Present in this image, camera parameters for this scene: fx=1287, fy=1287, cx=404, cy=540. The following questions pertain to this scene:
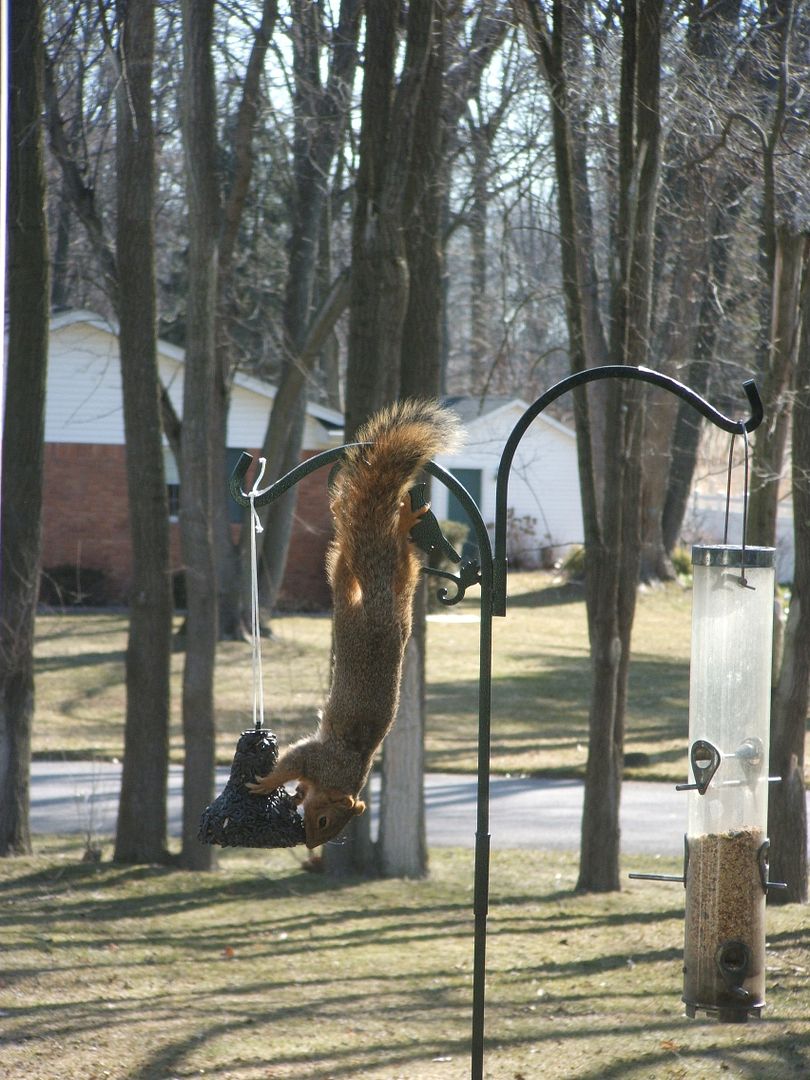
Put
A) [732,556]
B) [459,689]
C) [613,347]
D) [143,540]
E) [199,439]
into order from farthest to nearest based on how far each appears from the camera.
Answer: [459,689]
[143,540]
[199,439]
[613,347]
[732,556]

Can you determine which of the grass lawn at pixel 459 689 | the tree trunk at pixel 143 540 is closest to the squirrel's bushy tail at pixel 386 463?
the tree trunk at pixel 143 540

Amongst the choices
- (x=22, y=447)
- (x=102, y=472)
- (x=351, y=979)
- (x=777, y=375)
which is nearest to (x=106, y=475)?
(x=102, y=472)

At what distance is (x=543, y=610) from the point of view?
24.6 metres

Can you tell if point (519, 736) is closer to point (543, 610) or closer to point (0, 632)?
point (0, 632)

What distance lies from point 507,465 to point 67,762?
32.7 feet

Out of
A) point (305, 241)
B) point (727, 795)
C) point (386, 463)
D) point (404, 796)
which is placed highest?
point (305, 241)

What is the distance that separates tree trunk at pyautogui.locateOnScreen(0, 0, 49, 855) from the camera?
27.5ft

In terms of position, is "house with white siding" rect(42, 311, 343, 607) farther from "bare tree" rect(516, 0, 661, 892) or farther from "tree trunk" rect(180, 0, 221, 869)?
"bare tree" rect(516, 0, 661, 892)

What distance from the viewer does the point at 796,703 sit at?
7.77m

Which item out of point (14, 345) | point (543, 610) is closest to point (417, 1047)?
point (14, 345)

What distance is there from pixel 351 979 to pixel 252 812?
3.75m

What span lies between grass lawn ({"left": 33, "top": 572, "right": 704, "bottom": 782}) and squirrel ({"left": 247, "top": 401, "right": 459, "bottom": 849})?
5.79m

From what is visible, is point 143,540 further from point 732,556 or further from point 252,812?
point 732,556

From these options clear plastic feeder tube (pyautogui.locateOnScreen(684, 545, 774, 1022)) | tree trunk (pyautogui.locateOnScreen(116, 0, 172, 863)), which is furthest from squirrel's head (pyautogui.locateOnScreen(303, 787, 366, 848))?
tree trunk (pyautogui.locateOnScreen(116, 0, 172, 863))
